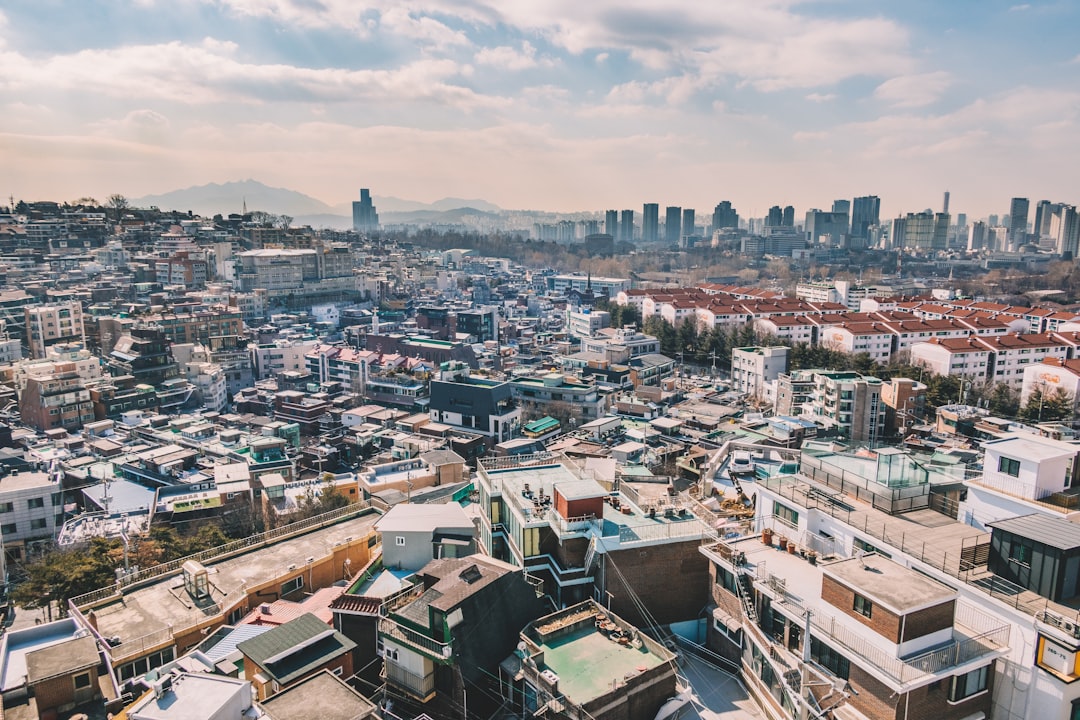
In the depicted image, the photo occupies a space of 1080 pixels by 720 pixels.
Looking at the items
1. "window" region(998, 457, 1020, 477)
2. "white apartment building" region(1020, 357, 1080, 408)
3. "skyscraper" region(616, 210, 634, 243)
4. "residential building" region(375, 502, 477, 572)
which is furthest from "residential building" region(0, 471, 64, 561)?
"skyscraper" region(616, 210, 634, 243)

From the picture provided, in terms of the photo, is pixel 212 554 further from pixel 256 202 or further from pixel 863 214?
pixel 256 202

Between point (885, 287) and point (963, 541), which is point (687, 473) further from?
point (885, 287)

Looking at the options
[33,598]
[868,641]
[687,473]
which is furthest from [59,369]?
[868,641]

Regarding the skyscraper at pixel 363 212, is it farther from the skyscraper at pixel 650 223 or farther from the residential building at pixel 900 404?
the residential building at pixel 900 404

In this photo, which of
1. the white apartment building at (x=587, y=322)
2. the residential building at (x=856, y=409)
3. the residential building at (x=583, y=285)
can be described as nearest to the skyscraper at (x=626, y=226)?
the residential building at (x=583, y=285)

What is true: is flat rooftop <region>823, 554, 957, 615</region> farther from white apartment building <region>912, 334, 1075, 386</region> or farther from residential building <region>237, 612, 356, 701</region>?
white apartment building <region>912, 334, 1075, 386</region>

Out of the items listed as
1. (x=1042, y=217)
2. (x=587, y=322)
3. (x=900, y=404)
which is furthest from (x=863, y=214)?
(x=900, y=404)
